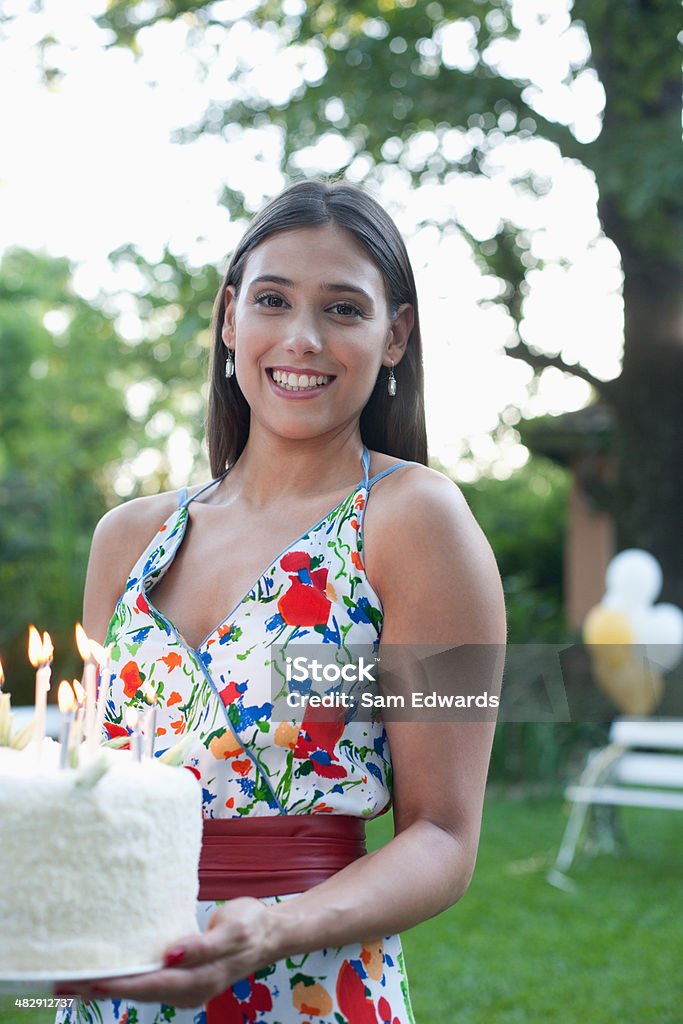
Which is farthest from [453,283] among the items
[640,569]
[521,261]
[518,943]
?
[518,943]

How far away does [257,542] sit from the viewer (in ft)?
6.35

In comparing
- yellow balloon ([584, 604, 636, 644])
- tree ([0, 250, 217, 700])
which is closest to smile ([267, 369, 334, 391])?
tree ([0, 250, 217, 700])

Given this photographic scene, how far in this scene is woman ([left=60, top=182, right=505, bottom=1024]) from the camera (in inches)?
66.4

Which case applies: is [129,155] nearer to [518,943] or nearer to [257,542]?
[518,943]

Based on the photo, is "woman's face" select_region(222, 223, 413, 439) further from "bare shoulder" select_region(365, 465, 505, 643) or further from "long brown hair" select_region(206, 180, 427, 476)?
"bare shoulder" select_region(365, 465, 505, 643)

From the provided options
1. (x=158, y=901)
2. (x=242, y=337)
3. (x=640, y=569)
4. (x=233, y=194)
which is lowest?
(x=640, y=569)

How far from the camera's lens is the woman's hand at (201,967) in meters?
1.35

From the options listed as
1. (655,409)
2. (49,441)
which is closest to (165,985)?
(655,409)

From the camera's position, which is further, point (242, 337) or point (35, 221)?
point (35, 221)

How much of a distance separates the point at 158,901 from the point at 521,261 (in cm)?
1098

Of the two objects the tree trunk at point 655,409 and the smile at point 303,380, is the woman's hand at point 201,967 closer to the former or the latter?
the smile at point 303,380

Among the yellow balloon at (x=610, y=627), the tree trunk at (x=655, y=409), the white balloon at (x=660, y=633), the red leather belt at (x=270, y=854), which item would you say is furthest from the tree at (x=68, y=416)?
the tree trunk at (x=655, y=409)

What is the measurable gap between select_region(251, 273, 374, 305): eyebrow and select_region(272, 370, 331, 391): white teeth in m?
0.14

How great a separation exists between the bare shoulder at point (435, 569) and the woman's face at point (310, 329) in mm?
232
